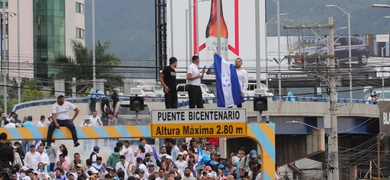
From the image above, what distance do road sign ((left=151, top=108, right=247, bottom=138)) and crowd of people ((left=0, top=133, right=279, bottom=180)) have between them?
2024 millimetres

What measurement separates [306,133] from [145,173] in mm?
39240

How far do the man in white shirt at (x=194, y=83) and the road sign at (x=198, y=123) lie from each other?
2925 mm

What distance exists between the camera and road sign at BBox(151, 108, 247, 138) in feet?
67.8

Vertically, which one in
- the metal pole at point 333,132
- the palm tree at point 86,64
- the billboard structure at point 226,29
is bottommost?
the metal pole at point 333,132

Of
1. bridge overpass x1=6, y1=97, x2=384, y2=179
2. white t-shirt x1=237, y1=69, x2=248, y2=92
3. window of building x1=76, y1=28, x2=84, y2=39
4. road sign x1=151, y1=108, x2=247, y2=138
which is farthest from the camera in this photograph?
window of building x1=76, y1=28, x2=84, y2=39

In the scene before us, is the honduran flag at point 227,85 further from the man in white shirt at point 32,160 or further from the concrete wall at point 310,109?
the concrete wall at point 310,109

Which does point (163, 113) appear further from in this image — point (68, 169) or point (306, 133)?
point (306, 133)

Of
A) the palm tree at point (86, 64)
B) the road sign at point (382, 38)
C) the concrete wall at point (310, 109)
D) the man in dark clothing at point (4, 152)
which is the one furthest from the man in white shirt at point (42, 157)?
the road sign at point (382, 38)

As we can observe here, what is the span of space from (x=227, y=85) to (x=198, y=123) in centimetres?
317

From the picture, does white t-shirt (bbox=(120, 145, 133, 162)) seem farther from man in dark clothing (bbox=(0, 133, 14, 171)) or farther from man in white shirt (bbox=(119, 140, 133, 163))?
man in dark clothing (bbox=(0, 133, 14, 171))

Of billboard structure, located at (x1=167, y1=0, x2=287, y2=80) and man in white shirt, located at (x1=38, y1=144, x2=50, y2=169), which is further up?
billboard structure, located at (x1=167, y1=0, x2=287, y2=80)

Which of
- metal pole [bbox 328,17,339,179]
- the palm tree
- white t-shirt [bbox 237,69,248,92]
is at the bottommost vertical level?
metal pole [bbox 328,17,339,179]

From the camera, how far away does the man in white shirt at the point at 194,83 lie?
2364 centimetres

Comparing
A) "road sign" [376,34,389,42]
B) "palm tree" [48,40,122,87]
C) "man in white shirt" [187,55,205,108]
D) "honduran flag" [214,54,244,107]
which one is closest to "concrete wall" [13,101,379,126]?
"palm tree" [48,40,122,87]
